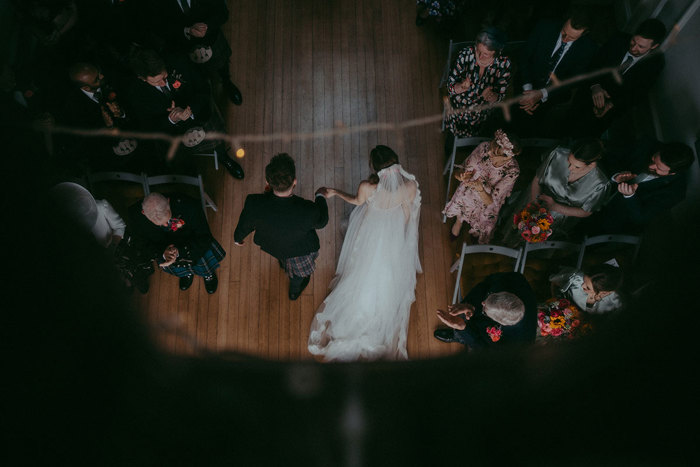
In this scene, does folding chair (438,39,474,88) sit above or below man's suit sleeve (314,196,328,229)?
above

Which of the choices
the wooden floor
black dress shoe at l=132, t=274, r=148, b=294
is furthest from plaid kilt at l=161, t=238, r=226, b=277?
the wooden floor

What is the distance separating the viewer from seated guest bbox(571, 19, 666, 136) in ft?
11.5

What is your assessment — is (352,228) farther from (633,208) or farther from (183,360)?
(183,360)

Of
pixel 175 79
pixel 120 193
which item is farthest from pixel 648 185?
pixel 120 193

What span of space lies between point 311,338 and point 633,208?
290 centimetres

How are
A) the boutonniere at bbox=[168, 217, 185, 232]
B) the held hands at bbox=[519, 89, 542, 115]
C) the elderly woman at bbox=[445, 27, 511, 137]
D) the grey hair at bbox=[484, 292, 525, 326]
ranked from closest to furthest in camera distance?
the grey hair at bbox=[484, 292, 525, 326]
the boutonniere at bbox=[168, 217, 185, 232]
the elderly woman at bbox=[445, 27, 511, 137]
the held hands at bbox=[519, 89, 542, 115]

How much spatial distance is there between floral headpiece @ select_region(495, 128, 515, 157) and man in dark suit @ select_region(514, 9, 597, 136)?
3.53 ft

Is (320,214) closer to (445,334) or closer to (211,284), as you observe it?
(211,284)

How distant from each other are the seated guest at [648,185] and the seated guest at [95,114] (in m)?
4.21

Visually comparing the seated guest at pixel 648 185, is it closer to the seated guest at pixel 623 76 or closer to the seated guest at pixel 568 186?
the seated guest at pixel 568 186

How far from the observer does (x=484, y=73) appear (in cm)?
367

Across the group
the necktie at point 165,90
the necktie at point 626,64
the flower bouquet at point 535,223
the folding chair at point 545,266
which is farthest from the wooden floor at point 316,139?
the necktie at point 626,64

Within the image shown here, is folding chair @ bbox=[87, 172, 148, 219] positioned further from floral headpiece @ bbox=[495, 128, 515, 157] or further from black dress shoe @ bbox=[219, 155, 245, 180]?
floral headpiece @ bbox=[495, 128, 515, 157]

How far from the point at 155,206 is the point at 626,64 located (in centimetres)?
414
